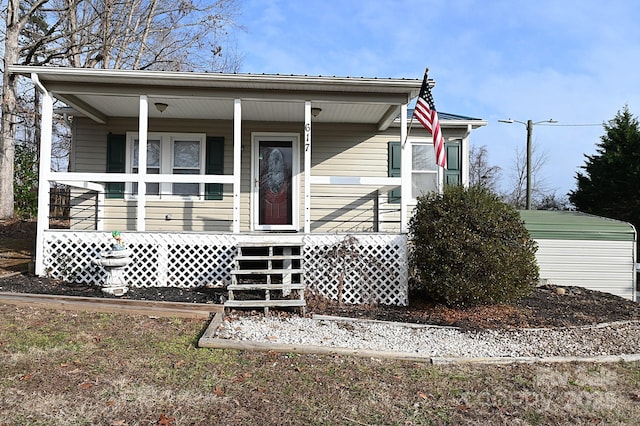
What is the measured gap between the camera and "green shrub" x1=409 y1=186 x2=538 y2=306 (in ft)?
19.7

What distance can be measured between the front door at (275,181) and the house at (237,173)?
2cm

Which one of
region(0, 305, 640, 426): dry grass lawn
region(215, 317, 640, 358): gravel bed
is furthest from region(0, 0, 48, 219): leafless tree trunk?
region(215, 317, 640, 358): gravel bed

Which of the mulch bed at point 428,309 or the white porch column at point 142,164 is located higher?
the white porch column at point 142,164

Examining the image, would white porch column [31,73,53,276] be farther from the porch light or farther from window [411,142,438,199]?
window [411,142,438,199]

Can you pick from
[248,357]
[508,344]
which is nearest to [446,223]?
[508,344]

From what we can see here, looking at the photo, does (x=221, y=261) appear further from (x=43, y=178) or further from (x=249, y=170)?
(x=43, y=178)

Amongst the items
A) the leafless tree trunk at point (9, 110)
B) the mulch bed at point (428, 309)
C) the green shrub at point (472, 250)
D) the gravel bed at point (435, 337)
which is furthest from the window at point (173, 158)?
the leafless tree trunk at point (9, 110)

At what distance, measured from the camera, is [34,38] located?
14.3 m

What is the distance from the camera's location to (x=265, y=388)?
354 cm

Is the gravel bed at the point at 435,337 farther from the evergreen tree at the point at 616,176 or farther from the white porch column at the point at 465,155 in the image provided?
the evergreen tree at the point at 616,176

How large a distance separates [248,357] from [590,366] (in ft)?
10.6

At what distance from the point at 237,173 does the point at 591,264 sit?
25.1ft

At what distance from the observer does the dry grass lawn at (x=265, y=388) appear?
3102 millimetres

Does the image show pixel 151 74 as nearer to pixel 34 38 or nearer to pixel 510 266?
pixel 510 266
